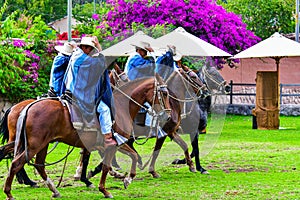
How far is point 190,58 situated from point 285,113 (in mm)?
9362

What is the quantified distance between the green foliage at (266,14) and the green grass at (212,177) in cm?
2177

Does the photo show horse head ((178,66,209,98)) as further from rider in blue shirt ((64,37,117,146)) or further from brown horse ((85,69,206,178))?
rider in blue shirt ((64,37,117,146))

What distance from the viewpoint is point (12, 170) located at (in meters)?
10.1

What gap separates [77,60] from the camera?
10734 mm

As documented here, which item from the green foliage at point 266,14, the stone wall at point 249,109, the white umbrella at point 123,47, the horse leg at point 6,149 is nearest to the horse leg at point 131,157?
the horse leg at point 6,149

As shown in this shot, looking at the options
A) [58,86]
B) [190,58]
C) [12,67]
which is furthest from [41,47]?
[58,86]

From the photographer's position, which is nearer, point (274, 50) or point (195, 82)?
point (195, 82)

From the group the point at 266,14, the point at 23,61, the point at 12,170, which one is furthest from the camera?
the point at 266,14

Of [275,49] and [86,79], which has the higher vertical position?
[275,49]

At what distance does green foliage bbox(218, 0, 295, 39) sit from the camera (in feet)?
131

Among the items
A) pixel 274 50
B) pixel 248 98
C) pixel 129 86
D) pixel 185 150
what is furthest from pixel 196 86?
pixel 248 98

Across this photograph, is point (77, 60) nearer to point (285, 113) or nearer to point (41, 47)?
point (41, 47)

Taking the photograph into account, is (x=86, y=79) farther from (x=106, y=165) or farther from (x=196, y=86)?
(x=196, y=86)

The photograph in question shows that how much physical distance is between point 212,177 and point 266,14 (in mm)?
28286
